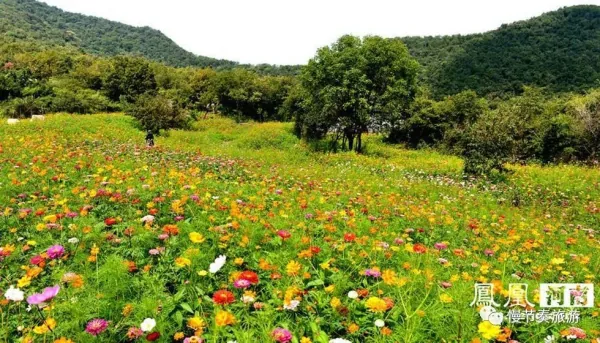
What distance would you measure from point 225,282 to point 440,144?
1451 inches

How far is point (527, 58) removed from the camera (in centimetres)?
7644

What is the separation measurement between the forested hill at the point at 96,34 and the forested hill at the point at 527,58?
97.5 meters

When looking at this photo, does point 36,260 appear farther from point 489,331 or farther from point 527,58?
point 527,58

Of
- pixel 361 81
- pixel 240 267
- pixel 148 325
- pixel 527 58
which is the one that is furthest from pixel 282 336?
pixel 527 58

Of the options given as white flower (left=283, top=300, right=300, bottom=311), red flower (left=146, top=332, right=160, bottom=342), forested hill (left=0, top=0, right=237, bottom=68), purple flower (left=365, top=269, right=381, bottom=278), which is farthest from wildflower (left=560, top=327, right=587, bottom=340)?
forested hill (left=0, top=0, right=237, bottom=68)

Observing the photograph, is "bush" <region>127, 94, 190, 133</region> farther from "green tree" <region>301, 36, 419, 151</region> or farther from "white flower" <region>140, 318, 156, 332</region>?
"white flower" <region>140, 318, 156, 332</region>

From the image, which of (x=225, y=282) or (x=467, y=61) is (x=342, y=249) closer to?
(x=225, y=282)

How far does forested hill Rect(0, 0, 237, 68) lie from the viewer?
137 m

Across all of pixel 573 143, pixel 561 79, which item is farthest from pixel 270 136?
pixel 561 79

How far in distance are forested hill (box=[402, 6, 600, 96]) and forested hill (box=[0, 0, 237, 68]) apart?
3839 inches

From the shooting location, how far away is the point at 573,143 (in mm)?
27938

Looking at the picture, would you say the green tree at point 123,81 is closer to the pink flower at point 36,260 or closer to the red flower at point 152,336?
the pink flower at point 36,260

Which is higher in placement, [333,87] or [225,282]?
[333,87]

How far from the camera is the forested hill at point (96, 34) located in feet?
449
